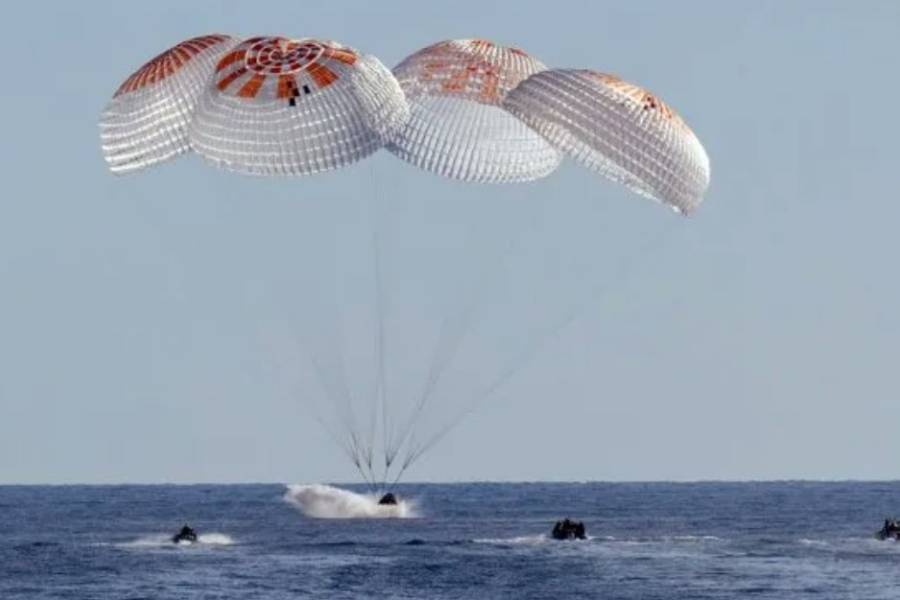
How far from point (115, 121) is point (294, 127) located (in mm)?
3601

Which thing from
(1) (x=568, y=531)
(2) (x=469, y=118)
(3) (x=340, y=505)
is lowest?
(1) (x=568, y=531)

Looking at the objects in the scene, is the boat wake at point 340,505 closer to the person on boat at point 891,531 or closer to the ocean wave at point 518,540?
the ocean wave at point 518,540

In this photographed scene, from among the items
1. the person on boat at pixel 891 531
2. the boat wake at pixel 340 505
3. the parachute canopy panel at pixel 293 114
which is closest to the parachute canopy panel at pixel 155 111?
the parachute canopy panel at pixel 293 114

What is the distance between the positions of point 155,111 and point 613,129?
24.2ft

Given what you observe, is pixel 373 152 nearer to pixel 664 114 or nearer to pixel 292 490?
pixel 664 114

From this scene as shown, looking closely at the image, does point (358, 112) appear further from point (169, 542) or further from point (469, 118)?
point (169, 542)

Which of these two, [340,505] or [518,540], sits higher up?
[340,505]

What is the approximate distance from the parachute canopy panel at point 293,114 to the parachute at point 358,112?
0.05 feet

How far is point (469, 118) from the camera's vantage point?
42375mm

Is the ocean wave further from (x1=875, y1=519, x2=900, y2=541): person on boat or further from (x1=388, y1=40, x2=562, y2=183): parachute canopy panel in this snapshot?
(x1=388, y1=40, x2=562, y2=183): parachute canopy panel

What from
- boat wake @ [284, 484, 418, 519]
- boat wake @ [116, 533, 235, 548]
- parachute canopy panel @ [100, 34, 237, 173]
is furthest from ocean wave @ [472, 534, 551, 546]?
parachute canopy panel @ [100, 34, 237, 173]

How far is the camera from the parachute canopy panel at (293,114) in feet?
126

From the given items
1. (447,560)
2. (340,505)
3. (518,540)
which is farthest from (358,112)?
(340,505)

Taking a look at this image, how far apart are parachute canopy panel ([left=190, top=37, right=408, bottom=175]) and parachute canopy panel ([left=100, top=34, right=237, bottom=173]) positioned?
1.48 metres
